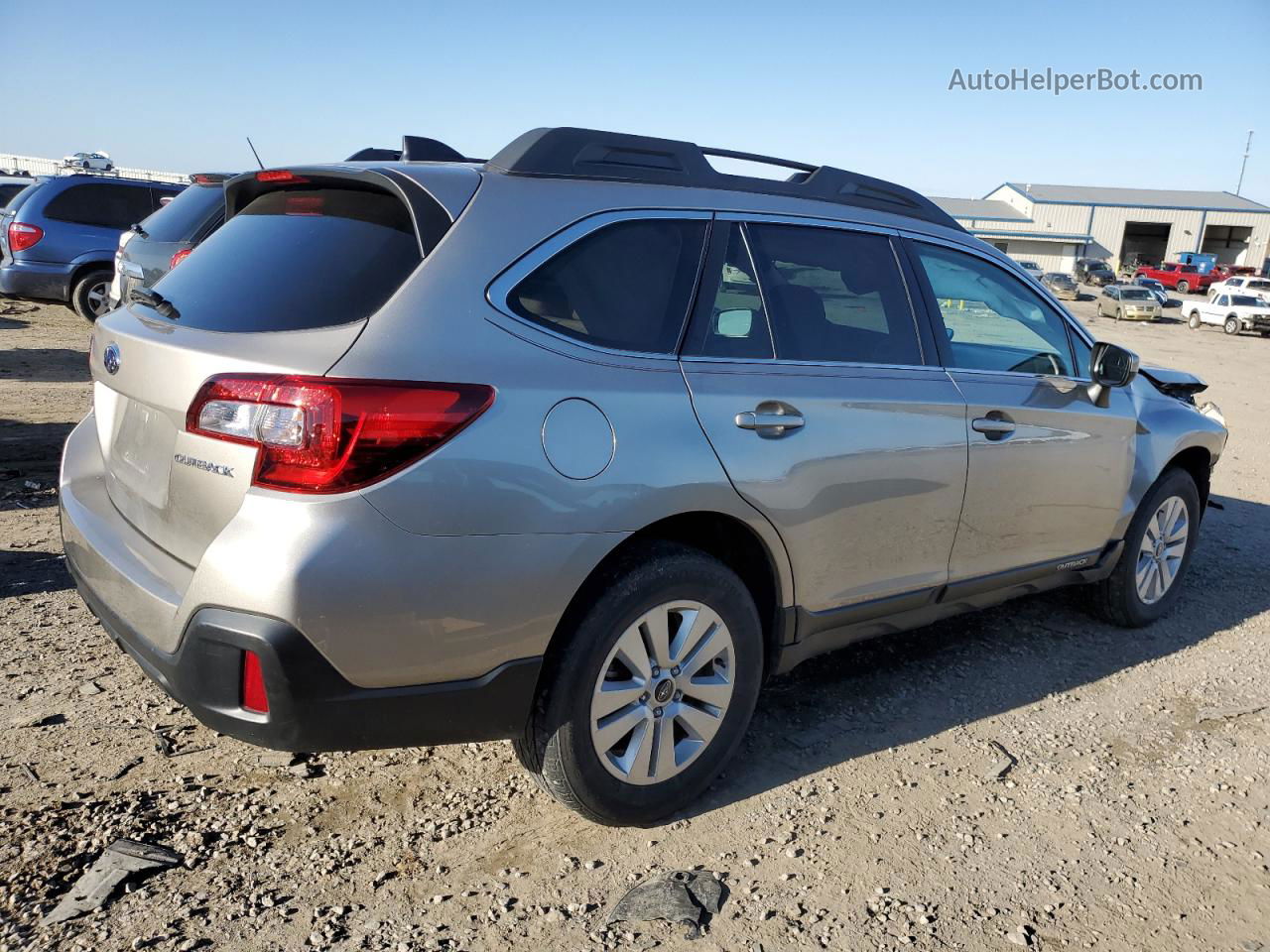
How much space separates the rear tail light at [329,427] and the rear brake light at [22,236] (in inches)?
448

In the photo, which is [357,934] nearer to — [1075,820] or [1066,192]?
[1075,820]

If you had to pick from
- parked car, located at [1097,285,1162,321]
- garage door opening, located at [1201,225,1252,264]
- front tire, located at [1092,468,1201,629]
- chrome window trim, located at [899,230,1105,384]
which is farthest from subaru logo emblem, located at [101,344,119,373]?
garage door opening, located at [1201,225,1252,264]

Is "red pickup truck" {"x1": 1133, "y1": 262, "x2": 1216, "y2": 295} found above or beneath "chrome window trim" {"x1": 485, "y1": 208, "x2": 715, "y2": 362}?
beneath

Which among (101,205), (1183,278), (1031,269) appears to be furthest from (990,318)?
(1183,278)

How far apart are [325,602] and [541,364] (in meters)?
0.78

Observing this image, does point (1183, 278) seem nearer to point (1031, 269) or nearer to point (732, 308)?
point (1031, 269)

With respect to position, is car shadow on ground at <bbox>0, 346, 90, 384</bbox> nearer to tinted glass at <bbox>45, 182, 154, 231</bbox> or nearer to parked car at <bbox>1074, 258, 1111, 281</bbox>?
tinted glass at <bbox>45, 182, 154, 231</bbox>

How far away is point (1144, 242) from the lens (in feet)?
258

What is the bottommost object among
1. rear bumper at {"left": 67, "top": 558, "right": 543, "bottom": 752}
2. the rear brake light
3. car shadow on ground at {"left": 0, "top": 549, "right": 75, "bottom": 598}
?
car shadow on ground at {"left": 0, "top": 549, "right": 75, "bottom": 598}

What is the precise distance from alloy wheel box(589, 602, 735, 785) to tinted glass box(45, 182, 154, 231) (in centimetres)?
1194

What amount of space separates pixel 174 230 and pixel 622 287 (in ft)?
25.3

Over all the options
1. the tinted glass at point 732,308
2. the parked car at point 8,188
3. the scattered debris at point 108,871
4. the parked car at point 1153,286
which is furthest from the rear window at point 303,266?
the parked car at point 1153,286

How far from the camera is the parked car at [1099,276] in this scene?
61.4 metres

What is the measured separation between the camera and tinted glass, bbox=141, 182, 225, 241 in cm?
900
